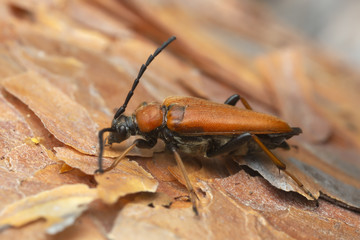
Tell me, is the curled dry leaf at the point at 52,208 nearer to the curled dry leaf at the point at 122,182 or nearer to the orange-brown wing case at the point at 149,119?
the curled dry leaf at the point at 122,182

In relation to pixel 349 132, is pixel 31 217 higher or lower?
lower

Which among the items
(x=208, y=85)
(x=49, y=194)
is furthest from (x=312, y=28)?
(x=49, y=194)

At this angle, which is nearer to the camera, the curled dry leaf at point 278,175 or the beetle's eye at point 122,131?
the curled dry leaf at point 278,175

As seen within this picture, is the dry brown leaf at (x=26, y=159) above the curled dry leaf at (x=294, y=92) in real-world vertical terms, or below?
below

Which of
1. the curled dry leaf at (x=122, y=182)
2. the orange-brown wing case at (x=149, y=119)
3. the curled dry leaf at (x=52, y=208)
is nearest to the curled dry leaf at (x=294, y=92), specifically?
the orange-brown wing case at (x=149, y=119)

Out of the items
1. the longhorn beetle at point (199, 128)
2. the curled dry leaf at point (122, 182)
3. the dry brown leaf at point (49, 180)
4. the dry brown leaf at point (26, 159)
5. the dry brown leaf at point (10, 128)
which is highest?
the longhorn beetle at point (199, 128)

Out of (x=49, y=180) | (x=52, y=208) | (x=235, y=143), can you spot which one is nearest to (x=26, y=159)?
(x=49, y=180)

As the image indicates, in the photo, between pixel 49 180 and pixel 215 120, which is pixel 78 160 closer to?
pixel 49 180

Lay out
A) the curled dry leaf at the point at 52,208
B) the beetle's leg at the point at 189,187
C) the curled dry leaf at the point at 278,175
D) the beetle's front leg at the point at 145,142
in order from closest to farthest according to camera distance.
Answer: the curled dry leaf at the point at 52,208 < the beetle's leg at the point at 189,187 < the curled dry leaf at the point at 278,175 < the beetle's front leg at the point at 145,142

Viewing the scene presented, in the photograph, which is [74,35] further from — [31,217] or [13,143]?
[31,217]
